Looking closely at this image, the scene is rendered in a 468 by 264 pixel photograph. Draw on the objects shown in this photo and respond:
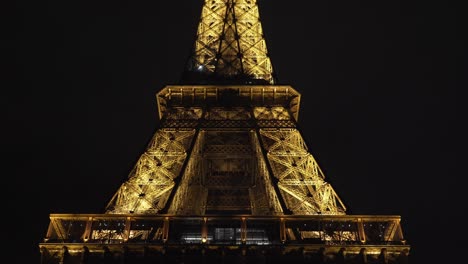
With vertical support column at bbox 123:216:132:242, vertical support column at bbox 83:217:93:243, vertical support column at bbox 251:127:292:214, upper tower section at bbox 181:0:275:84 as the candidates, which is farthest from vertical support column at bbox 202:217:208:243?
upper tower section at bbox 181:0:275:84

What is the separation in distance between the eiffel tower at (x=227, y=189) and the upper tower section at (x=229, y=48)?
7 centimetres

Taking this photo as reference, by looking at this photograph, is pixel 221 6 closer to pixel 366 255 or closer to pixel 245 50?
pixel 245 50

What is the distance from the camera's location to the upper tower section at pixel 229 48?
3325 cm

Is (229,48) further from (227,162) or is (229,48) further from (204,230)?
(204,230)

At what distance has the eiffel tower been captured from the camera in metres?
20.8

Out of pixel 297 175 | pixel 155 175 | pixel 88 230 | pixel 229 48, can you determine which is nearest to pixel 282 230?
pixel 297 175

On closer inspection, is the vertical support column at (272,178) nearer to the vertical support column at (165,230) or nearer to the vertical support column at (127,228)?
the vertical support column at (165,230)

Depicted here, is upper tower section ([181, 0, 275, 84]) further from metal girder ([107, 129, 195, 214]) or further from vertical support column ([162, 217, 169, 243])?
vertical support column ([162, 217, 169, 243])

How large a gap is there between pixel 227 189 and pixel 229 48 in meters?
8.21

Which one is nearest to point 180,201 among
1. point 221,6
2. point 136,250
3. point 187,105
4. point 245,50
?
point 136,250

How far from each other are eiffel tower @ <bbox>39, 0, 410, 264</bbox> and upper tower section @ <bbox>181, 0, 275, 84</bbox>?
0.07 metres

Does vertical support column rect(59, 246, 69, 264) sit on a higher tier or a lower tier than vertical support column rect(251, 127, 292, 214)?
lower

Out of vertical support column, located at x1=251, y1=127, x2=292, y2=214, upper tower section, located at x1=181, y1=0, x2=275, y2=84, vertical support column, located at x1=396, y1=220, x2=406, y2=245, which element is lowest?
vertical support column, located at x1=396, y1=220, x2=406, y2=245

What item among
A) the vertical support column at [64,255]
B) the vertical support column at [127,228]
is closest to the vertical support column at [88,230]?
the vertical support column at [64,255]
